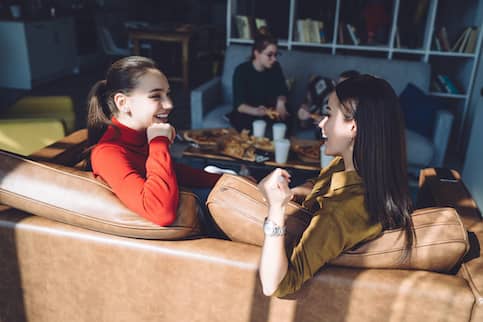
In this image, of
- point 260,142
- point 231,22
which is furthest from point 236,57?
point 260,142

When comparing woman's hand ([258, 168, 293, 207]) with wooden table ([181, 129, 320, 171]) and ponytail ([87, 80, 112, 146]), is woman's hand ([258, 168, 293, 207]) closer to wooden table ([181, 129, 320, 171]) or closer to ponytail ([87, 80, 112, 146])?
ponytail ([87, 80, 112, 146])

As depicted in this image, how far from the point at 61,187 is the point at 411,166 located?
2.65 m

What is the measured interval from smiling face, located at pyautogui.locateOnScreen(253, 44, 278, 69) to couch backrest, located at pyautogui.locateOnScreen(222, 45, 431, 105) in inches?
→ 22.1

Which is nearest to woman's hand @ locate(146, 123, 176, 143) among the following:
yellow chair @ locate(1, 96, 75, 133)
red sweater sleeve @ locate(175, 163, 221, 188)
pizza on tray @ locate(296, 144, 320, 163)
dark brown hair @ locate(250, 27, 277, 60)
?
red sweater sleeve @ locate(175, 163, 221, 188)

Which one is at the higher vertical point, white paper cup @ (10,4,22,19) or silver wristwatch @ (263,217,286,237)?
white paper cup @ (10,4,22,19)

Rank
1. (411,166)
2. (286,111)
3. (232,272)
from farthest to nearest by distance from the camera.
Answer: (286,111)
(411,166)
(232,272)

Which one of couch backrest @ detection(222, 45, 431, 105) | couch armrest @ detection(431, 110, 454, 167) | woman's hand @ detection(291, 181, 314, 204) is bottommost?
couch armrest @ detection(431, 110, 454, 167)

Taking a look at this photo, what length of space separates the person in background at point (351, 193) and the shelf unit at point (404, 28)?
3100 millimetres

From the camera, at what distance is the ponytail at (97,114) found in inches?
65.3

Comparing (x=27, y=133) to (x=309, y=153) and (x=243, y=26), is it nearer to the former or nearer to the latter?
(x=309, y=153)

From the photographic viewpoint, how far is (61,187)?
48.5 inches

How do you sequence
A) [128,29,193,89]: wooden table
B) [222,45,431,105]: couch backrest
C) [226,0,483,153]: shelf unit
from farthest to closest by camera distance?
[128,29,193,89]: wooden table → [226,0,483,153]: shelf unit → [222,45,431,105]: couch backrest

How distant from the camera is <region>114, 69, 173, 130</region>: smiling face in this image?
1.59m

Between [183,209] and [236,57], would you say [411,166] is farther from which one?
[183,209]
